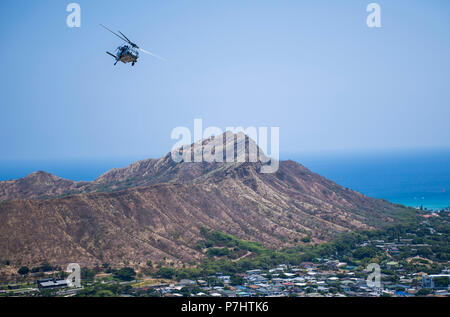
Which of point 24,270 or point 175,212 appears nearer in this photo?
point 24,270

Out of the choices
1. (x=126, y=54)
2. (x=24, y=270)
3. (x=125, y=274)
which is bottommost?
(x=125, y=274)

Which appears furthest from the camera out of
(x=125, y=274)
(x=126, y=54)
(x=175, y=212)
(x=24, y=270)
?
(x=175, y=212)

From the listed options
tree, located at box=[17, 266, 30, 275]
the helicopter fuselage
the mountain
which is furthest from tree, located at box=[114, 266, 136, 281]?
the helicopter fuselage

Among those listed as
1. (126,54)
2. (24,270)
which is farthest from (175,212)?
(126,54)

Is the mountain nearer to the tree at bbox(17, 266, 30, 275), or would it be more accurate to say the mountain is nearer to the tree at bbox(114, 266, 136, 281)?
the tree at bbox(17, 266, 30, 275)

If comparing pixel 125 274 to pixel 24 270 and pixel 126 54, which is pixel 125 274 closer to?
pixel 24 270

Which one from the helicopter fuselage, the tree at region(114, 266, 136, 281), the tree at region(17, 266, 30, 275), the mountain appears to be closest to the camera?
the helicopter fuselage

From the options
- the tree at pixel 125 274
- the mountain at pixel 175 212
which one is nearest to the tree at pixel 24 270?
the mountain at pixel 175 212

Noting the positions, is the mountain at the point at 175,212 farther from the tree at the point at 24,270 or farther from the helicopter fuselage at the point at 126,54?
the helicopter fuselage at the point at 126,54
